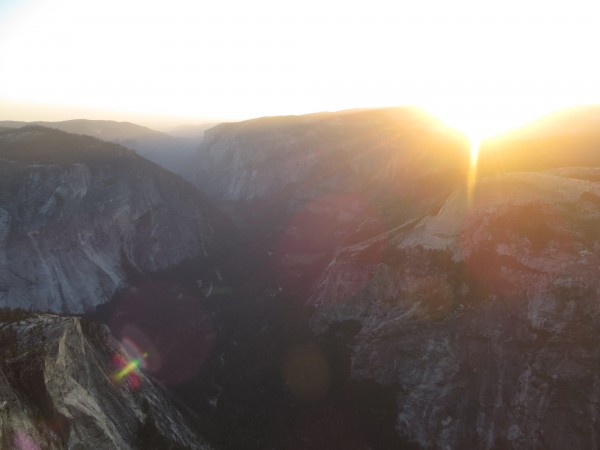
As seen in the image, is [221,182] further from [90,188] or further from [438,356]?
Answer: [438,356]

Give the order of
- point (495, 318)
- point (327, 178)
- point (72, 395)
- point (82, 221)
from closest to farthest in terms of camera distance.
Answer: point (72, 395) → point (495, 318) → point (82, 221) → point (327, 178)

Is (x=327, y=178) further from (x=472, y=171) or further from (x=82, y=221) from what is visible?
(x=82, y=221)

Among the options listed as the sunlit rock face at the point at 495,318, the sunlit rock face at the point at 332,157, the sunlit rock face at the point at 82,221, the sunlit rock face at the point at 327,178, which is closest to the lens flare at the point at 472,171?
the sunlit rock face at the point at 495,318

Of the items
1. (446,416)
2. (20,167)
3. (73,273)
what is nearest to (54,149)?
(20,167)

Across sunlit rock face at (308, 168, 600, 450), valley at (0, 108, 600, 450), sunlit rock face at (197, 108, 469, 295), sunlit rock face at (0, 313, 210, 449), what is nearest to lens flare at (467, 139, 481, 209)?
valley at (0, 108, 600, 450)

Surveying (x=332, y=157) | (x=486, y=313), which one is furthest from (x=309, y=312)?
(x=332, y=157)

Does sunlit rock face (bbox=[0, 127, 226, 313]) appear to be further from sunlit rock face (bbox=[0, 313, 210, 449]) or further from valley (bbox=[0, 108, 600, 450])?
sunlit rock face (bbox=[0, 313, 210, 449])
